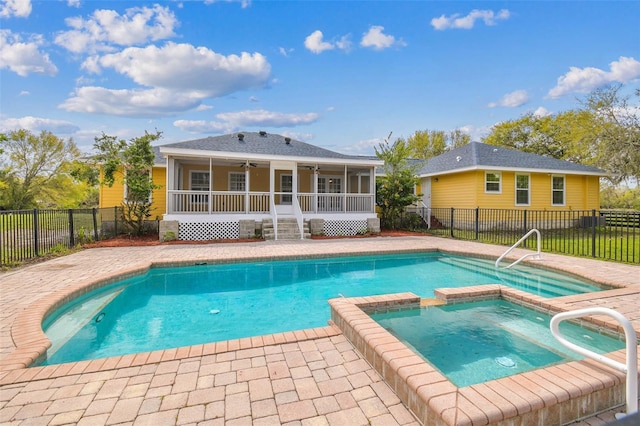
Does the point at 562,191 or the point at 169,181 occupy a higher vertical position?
the point at 169,181

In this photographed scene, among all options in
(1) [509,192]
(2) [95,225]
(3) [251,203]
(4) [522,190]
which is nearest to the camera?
(2) [95,225]

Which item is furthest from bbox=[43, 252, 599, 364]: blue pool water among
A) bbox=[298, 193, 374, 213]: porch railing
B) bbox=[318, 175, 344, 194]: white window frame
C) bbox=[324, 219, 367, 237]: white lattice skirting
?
bbox=[318, 175, 344, 194]: white window frame

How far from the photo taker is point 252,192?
13.7m

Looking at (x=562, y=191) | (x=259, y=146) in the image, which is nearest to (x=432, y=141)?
(x=562, y=191)

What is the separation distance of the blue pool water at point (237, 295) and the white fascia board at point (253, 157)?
19.3ft

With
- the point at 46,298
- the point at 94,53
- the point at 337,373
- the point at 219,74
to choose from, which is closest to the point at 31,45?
the point at 94,53

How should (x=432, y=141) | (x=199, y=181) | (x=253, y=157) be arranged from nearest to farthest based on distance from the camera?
(x=253, y=157) → (x=199, y=181) → (x=432, y=141)

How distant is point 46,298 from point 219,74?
500 inches

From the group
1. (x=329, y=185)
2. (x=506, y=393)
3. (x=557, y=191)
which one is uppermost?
(x=329, y=185)

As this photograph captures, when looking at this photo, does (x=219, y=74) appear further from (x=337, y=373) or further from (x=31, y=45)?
(x=337, y=373)

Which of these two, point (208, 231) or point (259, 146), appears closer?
point (208, 231)

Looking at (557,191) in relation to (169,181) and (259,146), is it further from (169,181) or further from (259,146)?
(169,181)

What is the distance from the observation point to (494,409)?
1917 millimetres

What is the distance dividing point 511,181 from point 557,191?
10.6ft
